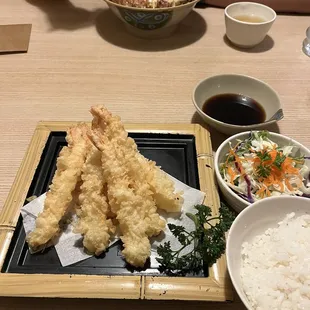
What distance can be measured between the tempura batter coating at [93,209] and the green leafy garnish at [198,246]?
0.16 m

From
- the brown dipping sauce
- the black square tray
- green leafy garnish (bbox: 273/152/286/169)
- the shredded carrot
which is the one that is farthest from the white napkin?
the brown dipping sauce

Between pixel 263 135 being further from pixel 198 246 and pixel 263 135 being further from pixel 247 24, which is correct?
pixel 247 24

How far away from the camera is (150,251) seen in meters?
1.00

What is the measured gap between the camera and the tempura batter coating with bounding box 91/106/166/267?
98 centimetres

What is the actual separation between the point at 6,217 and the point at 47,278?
0.84 ft

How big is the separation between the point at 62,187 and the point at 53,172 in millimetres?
177

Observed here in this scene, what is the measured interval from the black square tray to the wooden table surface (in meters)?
0.16

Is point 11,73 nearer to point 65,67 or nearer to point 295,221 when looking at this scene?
point 65,67

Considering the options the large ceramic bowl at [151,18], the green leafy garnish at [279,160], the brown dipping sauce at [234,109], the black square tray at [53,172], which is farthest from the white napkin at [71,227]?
the large ceramic bowl at [151,18]

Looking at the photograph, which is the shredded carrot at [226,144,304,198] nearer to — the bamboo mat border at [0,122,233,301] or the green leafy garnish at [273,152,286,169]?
the green leafy garnish at [273,152,286,169]

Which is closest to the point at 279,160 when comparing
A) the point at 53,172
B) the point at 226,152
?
the point at 226,152

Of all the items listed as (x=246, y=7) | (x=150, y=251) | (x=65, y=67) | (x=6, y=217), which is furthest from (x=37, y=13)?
(x=150, y=251)

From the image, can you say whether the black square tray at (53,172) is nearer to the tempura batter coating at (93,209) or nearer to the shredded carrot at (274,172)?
the tempura batter coating at (93,209)

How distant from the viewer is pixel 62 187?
107 centimetres
